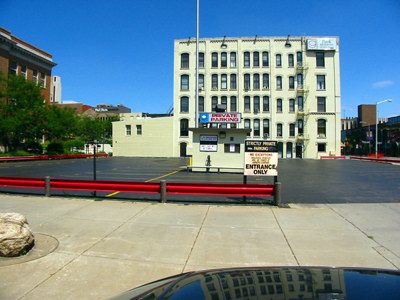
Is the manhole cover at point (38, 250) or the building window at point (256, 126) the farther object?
the building window at point (256, 126)

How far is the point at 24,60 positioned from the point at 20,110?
1562cm

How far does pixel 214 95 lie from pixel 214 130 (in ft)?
111

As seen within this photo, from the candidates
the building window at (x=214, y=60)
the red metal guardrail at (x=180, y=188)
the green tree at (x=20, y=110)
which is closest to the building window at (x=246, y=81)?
the building window at (x=214, y=60)

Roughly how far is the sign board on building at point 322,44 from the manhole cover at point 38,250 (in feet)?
180

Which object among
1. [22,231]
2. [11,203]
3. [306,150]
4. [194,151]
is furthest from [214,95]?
[22,231]

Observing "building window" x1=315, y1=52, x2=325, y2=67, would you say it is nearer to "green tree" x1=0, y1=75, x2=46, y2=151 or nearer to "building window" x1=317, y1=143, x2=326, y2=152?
"building window" x1=317, y1=143, x2=326, y2=152

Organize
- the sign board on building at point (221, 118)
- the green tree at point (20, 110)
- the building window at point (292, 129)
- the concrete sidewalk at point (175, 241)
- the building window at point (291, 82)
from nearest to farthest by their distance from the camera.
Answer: the concrete sidewalk at point (175, 241) → the sign board on building at point (221, 118) → the green tree at point (20, 110) → the building window at point (292, 129) → the building window at point (291, 82)

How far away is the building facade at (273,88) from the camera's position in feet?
175

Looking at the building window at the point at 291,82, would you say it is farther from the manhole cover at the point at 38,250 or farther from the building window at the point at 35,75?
the manhole cover at the point at 38,250

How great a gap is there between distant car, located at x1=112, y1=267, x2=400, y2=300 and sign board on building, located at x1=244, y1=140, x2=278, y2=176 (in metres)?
8.18

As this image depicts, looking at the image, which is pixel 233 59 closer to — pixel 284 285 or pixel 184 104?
pixel 184 104

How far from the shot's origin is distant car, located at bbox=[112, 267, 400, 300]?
2.12 meters

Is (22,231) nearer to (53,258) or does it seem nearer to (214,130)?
(53,258)

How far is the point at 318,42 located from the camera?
175 feet
